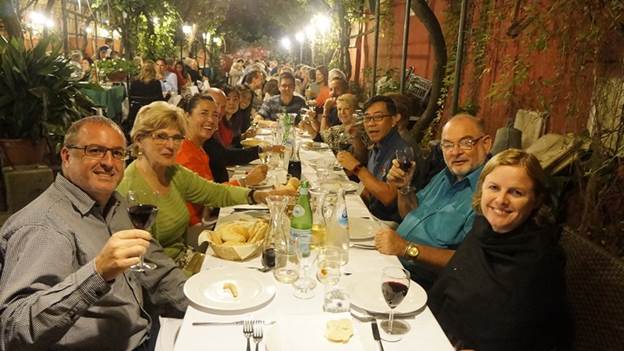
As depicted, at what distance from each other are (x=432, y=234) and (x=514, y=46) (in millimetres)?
3291

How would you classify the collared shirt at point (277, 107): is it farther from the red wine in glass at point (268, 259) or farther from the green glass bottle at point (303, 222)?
the red wine in glass at point (268, 259)

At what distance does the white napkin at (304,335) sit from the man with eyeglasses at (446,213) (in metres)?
0.66

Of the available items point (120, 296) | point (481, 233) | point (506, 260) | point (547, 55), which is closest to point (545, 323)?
point (506, 260)

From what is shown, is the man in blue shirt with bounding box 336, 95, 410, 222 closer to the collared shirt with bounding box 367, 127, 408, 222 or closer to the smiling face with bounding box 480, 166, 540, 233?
the collared shirt with bounding box 367, 127, 408, 222

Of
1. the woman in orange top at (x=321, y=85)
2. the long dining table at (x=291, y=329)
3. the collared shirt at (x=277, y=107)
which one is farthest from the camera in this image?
the woman in orange top at (x=321, y=85)

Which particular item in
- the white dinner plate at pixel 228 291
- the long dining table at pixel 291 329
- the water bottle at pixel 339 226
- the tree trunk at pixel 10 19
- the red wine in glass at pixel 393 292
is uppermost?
the tree trunk at pixel 10 19

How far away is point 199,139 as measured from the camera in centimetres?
300

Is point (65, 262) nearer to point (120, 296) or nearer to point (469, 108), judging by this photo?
point (120, 296)

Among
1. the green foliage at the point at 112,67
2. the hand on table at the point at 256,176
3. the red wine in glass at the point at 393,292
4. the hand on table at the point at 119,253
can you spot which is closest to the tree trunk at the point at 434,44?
the hand on table at the point at 256,176

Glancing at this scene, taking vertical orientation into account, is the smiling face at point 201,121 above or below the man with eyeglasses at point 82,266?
above

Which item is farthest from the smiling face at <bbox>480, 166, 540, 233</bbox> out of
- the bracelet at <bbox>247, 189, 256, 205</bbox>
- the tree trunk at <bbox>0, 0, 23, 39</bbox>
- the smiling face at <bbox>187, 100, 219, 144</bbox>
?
the tree trunk at <bbox>0, 0, 23, 39</bbox>

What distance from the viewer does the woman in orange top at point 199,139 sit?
2764 millimetres

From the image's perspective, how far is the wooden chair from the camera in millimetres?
1339

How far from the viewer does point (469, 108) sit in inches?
203
